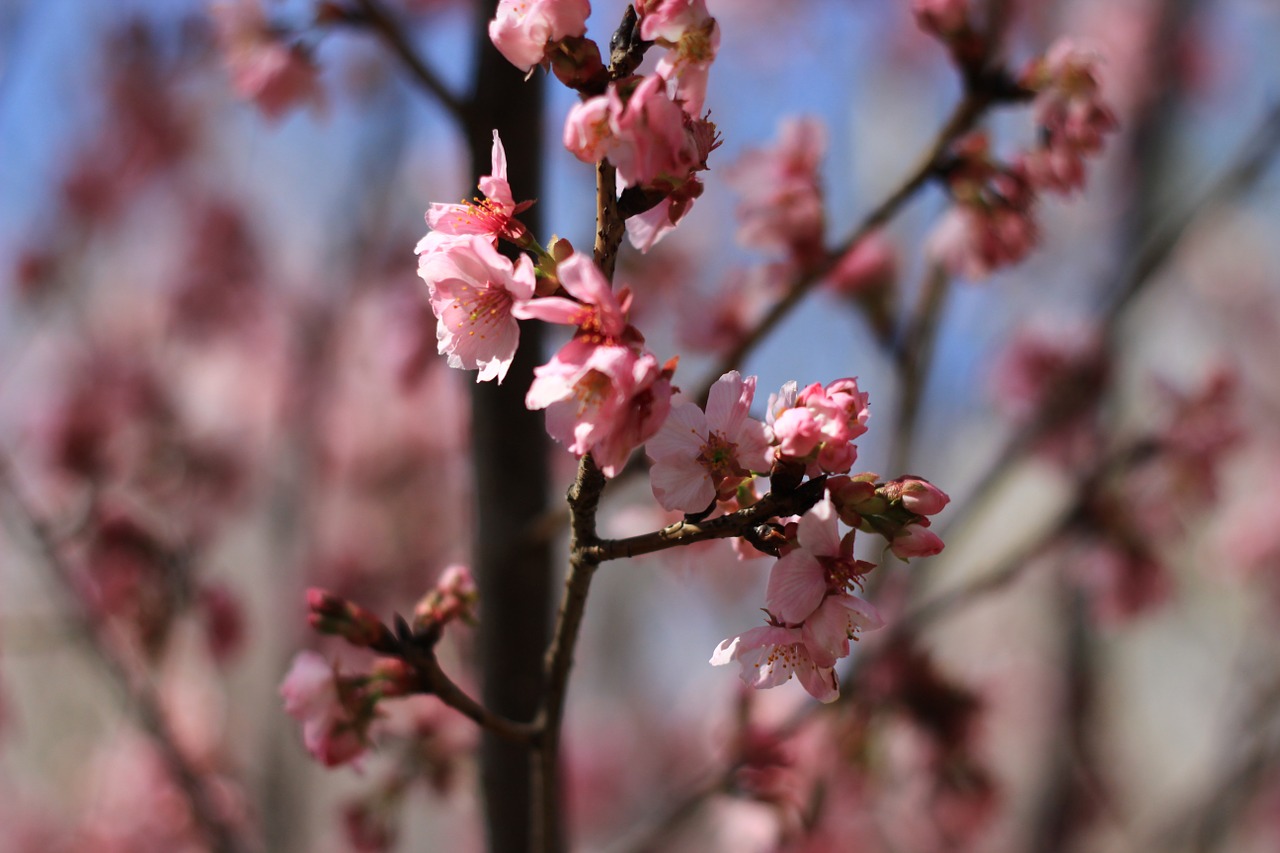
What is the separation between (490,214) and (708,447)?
261mm

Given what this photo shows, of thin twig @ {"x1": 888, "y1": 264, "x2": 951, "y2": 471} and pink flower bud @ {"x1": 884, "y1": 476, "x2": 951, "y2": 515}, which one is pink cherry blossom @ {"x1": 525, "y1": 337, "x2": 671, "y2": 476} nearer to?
pink flower bud @ {"x1": 884, "y1": 476, "x2": 951, "y2": 515}

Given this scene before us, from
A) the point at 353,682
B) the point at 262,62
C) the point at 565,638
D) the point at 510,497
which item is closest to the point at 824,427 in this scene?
the point at 565,638

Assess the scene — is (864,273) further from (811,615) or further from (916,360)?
(811,615)

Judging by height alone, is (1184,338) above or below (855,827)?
above

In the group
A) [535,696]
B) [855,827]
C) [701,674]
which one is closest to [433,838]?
[701,674]

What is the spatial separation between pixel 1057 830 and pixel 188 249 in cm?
393

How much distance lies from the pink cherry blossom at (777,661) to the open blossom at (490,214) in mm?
381

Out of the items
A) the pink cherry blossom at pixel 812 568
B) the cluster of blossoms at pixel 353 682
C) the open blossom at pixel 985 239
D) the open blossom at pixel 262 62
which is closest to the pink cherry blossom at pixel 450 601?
the cluster of blossoms at pixel 353 682

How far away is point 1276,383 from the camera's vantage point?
21.3ft

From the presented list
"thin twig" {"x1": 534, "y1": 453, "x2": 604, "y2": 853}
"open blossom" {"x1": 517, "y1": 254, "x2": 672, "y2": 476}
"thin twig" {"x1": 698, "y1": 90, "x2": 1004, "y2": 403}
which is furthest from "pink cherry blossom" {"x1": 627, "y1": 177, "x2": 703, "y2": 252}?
"thin twig" {"x1": 698, "y1": 90, "x2": 1004, "y2": 403}

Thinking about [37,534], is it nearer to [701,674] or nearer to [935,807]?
[935,807]

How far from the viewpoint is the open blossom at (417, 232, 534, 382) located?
720mm

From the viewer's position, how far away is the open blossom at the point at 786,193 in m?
1.49

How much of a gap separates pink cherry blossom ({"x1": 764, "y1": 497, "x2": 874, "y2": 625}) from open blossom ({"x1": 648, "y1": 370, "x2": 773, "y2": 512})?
2.4 inches
